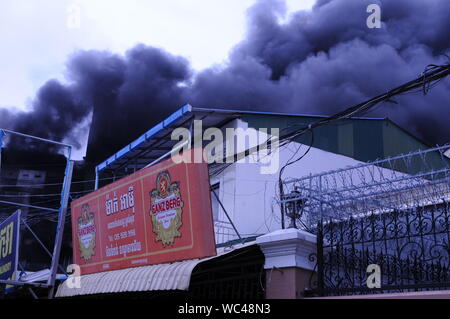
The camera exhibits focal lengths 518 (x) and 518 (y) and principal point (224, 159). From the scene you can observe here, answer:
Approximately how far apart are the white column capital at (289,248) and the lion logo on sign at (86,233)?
5062 millimetres

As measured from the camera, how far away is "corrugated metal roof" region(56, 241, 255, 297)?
7.61 metres

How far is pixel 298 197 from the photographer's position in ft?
25.6

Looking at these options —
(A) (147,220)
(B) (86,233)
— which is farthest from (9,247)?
(A) (147,220)

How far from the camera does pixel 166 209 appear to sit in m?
8.83

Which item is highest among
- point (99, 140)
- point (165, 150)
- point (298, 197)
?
point (99, 140)

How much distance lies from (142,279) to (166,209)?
1.22 m

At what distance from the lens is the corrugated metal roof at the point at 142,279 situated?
7605 mm

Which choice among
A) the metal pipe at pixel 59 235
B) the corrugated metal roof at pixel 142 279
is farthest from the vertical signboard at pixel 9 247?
the corrugated metal roof at pixel 142 279

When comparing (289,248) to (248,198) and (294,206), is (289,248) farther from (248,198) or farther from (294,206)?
(248,198)

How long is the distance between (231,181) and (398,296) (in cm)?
741

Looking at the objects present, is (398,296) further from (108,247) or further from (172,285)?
(108,247)

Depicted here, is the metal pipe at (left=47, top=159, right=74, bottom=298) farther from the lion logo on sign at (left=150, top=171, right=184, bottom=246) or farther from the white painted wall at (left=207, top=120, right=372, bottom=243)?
the lion logo on sign at (left=150, top=171, right=184, bottom=246)

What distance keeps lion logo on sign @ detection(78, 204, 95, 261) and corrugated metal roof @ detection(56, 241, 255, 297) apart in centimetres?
60

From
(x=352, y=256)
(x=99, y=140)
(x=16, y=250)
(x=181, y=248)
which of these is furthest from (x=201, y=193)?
(x=99, y=140)
